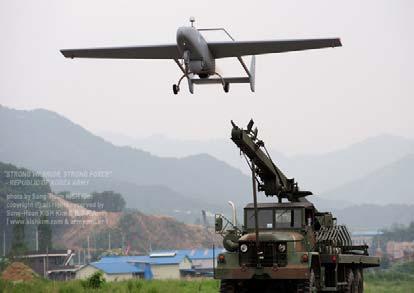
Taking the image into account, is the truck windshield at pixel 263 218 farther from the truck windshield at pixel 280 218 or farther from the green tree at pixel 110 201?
the green tree at pixel 110 201

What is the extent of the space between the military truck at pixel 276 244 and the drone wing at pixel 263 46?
659 cm

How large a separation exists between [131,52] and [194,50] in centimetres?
617

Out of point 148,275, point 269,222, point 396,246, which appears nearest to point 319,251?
point 269,222

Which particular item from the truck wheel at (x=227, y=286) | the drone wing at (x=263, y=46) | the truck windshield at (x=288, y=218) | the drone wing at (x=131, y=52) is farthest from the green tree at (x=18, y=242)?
the truck wheel at (x=227, y=286)

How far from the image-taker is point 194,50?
26828 millimetres

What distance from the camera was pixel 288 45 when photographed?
31.5 meters

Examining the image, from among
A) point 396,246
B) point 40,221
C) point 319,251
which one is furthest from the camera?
point 396,246

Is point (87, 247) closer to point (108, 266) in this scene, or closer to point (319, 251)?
point (108, 266)

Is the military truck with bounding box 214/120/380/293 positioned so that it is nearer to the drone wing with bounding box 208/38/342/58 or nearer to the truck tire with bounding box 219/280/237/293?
the truck tire with bounding box 219/280/237/293

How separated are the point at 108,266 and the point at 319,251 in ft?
262

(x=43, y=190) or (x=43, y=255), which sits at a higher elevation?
(x=43, y=190)

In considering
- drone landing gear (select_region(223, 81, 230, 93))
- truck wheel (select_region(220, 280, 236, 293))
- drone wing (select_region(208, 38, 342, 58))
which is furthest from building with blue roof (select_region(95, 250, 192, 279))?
truck wheel (select_region(220, 280, 236, 293))

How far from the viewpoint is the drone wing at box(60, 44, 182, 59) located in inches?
1244

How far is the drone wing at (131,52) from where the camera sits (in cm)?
3161
